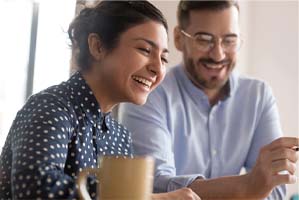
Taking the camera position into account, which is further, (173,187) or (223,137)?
(223,137)

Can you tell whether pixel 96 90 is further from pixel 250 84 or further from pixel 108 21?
pixel 250 84

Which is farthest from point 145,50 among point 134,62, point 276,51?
point 276,51

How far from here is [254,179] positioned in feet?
3.67

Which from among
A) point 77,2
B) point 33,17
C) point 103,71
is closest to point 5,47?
point 33,17

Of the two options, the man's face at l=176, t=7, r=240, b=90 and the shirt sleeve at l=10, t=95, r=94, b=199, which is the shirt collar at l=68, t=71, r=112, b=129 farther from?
the man's face at l=176, t=7, r=240, b=90

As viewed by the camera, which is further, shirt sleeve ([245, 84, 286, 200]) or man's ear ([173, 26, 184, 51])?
man's ear ([173, 26, 184, 51])

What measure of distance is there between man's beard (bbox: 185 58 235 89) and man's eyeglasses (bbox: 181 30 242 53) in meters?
0.04

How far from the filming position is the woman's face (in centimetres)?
98

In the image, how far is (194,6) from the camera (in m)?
1.49

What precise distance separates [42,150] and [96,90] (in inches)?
11.9

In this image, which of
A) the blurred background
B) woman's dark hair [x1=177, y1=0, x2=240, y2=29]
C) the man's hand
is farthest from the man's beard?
the man's hand

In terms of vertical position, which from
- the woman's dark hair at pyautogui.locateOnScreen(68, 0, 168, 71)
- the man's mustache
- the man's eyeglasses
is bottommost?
the man's mustache

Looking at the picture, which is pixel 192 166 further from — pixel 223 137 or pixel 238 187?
pixel 238 187

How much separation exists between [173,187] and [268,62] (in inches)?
49.8
